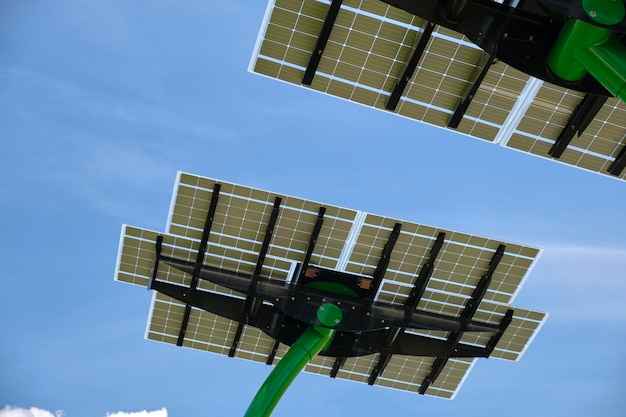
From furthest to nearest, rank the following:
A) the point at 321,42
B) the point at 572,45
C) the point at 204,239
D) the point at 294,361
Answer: the point at 204,239 → the point at 294,361 → the point at 321,42 → the point at 572,45

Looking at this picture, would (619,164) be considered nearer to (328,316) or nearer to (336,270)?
(336,270)

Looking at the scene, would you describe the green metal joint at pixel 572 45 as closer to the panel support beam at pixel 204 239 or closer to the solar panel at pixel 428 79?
the solar panel at pixel 428 79

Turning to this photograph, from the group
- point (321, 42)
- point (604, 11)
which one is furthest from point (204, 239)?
point (604, 11)

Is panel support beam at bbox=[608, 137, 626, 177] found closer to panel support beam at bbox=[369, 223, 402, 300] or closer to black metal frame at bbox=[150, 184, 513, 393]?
black metal frame at bbox=[150, 184, 513, 393]

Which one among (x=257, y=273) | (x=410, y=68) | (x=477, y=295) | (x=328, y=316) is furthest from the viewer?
(x=477, y=295)

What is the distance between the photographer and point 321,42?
1655 centimetres

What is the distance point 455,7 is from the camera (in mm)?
14414

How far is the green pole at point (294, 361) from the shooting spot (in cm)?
1719

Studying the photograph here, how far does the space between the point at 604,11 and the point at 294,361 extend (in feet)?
31.1

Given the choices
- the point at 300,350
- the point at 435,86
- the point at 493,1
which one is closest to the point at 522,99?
the point at 435,86

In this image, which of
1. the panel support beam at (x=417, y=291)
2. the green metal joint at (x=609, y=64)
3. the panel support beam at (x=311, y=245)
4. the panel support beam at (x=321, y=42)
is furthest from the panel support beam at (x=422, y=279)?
the green metal joint at (x=609, y=64)

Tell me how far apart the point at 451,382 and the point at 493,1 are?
10.4 metres

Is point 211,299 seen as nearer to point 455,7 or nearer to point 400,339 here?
point 400,339

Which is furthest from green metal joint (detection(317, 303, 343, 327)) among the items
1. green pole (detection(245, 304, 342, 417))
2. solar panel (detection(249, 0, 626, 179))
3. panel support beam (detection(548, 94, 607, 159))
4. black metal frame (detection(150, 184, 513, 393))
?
panel support beam (detection(548, 94, 607, 159))
